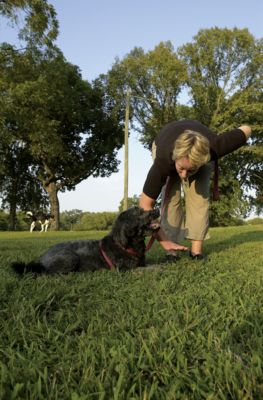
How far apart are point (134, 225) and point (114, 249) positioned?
398 millimetres

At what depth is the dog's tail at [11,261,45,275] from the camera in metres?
4.96

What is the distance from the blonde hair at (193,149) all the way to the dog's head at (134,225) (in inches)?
Result: 40.8

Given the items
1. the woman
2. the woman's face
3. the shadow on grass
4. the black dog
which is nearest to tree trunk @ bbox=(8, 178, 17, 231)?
the shadow on grass

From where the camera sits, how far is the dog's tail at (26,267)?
496 cm

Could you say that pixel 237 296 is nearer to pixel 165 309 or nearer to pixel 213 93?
pixel 165 309

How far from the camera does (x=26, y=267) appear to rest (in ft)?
16.6

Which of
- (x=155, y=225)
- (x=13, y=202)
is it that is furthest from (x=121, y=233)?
Result: (x=13, y=202)

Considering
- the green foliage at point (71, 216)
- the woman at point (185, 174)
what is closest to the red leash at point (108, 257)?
the woman at point (185, 174)

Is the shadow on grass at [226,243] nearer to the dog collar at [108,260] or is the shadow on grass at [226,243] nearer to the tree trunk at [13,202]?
the dog collar at [108,260]

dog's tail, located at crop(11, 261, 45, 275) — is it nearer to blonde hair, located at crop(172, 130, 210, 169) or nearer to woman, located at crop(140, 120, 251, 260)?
woman, located at crop(140, 120, 251, 260)

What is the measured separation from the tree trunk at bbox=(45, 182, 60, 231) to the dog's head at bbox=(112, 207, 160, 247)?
101 ft

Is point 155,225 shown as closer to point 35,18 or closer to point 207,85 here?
point 35,18

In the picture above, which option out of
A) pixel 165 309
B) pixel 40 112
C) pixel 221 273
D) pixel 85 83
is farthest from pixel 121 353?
pixel 85 83

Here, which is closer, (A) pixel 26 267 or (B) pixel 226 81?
(A) pixel 26 267
